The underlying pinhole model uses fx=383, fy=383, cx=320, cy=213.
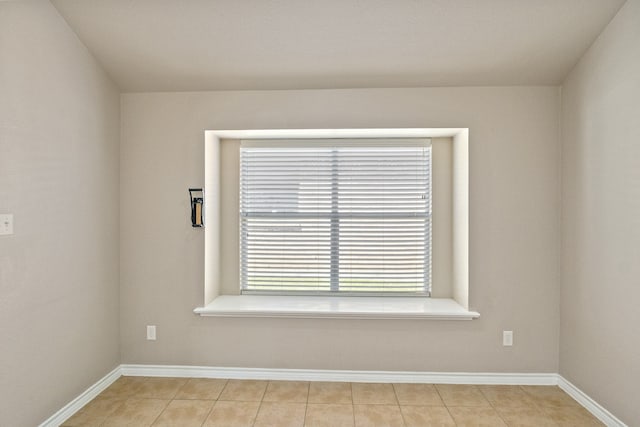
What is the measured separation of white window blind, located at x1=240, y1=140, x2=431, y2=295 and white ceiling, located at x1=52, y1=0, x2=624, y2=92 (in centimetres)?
68

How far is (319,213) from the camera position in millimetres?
3430

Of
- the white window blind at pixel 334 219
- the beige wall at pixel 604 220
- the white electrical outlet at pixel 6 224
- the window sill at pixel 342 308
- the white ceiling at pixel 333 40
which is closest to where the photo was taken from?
the white electrical outlet at pixel 6 224

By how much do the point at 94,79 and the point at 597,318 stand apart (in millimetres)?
→ 3853

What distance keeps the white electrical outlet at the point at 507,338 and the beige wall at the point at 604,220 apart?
37 centimetres

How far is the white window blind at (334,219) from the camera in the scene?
338cm

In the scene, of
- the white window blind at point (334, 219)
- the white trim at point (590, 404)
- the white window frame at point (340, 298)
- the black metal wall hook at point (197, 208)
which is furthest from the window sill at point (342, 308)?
the white trim at point (590, 404)

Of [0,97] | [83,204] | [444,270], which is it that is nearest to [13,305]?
[83,204]

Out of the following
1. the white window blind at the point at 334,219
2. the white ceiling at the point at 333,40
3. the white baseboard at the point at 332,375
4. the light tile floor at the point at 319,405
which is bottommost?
the light tile floor at the point at 319,405

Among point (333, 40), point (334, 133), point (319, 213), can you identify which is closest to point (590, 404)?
point (319, 213)

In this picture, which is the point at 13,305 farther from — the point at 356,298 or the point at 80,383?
the point at 356,298

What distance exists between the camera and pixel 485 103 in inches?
117

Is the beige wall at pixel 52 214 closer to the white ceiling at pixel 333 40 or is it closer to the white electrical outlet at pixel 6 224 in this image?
the white electrical outlet at pixel 6 224

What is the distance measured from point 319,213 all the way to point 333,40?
1.44 meters

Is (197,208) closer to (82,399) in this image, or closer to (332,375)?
(82,399)
